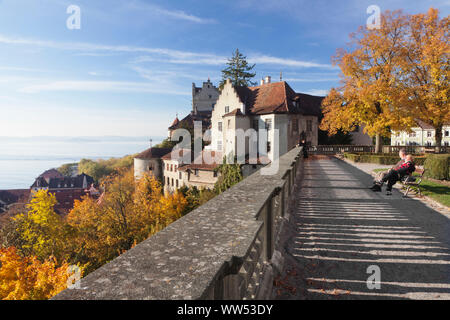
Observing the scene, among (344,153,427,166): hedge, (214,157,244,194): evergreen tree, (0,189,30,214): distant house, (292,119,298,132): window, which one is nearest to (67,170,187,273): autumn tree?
(214,157,244,194): evergreen tree

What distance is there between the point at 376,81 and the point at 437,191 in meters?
20.0

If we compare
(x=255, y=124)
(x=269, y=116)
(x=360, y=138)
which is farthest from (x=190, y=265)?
(x=360, y=138)

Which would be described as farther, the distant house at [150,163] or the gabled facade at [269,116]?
the distant house at [150,163]

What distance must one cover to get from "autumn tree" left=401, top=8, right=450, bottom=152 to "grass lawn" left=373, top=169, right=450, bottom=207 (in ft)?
52.5

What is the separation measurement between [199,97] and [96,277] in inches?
3479

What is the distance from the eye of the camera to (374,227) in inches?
278

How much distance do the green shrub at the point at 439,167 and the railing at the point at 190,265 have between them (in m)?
14.5

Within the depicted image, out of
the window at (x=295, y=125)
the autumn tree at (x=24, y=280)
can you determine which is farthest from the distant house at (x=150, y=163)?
the autumn tree at (x=24, y=280)

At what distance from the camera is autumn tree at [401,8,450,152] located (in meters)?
24.6

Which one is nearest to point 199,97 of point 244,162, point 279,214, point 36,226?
point 244,162

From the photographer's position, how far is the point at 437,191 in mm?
11375

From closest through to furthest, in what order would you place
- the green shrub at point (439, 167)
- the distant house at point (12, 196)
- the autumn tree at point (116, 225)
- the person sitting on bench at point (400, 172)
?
the person sitting on bench at point (400, 172)
the green shrub at point (439, 167)
the autumn tree at point (116, 225)
the distant house at point (12, 196)

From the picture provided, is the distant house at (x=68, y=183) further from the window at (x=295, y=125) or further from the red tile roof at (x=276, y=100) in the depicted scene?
the window at (x=295, y=125)

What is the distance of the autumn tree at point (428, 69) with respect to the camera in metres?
24.6
